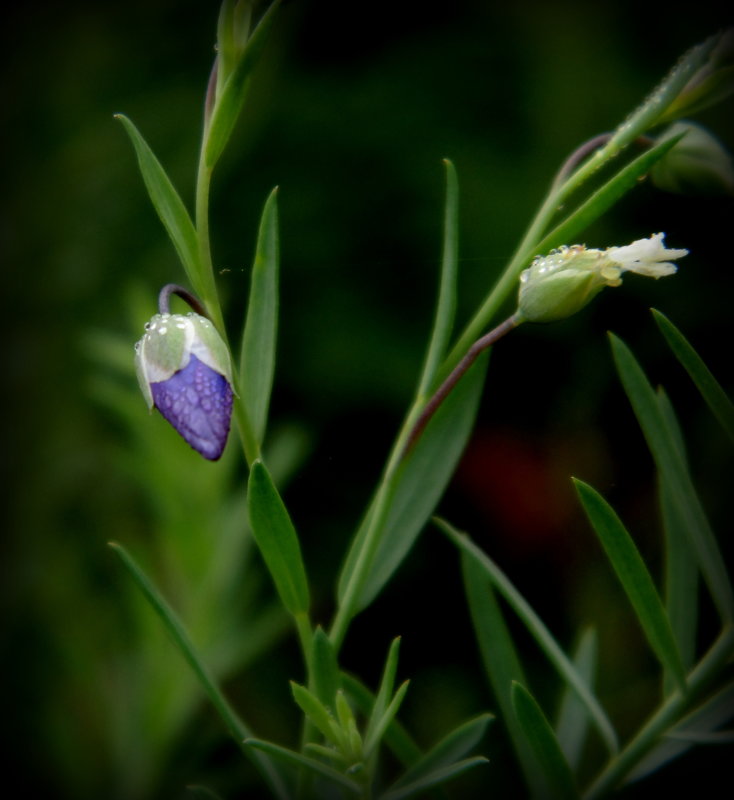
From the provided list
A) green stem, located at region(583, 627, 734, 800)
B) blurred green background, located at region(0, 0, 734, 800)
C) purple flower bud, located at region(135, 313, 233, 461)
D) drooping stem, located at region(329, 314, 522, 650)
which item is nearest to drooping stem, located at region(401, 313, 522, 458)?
drooping stem, located at region(329, 314, 522, 650)

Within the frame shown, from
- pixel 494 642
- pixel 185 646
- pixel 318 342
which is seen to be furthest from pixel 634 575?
pixel 318 342

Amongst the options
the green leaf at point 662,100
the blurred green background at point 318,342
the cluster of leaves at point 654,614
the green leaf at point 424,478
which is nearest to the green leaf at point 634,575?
the cluster of leaves at point 654,614

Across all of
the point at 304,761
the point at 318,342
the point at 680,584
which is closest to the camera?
the point at 304,761

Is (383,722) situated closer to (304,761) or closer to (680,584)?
(304,761)

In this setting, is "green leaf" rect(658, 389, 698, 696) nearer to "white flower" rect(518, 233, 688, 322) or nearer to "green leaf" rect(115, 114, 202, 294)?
"white flower" rect(518, 233, 688, 322)

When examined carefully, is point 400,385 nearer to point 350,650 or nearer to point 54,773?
point 350,650

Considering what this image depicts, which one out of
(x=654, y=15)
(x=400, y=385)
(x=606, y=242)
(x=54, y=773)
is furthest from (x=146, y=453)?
(x=654, y=15)
